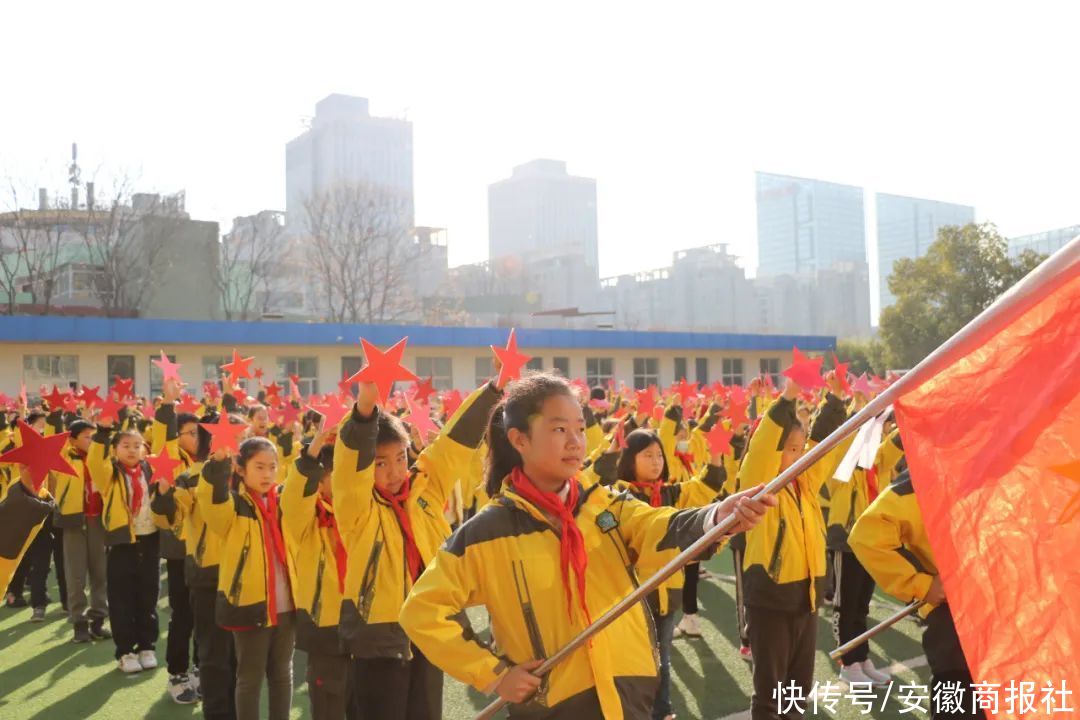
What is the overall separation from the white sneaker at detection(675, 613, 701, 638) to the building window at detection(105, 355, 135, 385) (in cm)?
2492

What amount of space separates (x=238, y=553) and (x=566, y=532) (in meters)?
2.97

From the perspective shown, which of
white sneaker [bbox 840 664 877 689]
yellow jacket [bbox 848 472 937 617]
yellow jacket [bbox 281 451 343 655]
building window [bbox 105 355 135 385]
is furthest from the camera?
building window [bbox 105 355 135 385]

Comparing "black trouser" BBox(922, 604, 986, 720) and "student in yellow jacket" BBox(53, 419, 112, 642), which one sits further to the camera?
"student in yellow jacket" BBox(53, 419, 112, 642)

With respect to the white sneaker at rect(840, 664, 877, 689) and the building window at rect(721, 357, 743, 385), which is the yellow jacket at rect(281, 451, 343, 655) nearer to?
the white sneaker at rect(840, 664, 877, 689)

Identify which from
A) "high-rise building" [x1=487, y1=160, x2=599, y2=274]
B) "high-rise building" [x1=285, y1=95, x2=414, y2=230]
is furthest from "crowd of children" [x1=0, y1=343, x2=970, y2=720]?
"high-rise building" [x1=487, y1=160, x2=599, y2=274]

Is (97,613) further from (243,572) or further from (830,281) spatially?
(830,281)

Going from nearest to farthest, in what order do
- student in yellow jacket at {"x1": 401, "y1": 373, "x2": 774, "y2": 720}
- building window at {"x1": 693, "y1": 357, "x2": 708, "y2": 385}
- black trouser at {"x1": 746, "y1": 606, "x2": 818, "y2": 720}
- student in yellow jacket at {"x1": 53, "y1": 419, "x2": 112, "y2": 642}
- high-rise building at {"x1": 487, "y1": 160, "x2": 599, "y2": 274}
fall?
1. student in yellow jacket at {"x1": 401, "y1": 373, "x2": 774, "y2": 720}
2. black trouser at {"x1": 746, "y1": 606, "x2": 818, "y2": 720}
3. student in yellow jacket at {"x1": 53, "y1": 419, "x2": 112, "y2": 642}
4. building window at {"x1": 693, "y1": 357, "x2": 708, "y2": 385}
5. high-rise building at {"x1": 487, "y1": 160, "x2": 599, "y2": 274}

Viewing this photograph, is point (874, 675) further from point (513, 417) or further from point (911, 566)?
point (513, 417)

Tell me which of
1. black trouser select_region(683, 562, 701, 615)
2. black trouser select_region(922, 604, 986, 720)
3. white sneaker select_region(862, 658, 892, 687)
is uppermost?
black trouser select_region(922, 604, 986, 720)

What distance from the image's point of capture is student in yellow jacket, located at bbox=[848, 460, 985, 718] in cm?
369

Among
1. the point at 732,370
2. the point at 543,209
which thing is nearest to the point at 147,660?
the point at 732,370

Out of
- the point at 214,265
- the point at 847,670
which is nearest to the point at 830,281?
the point at 214,265

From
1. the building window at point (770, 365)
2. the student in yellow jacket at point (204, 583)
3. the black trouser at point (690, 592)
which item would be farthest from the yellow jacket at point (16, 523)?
the building window at point (770, 365)

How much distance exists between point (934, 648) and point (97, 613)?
712cm
